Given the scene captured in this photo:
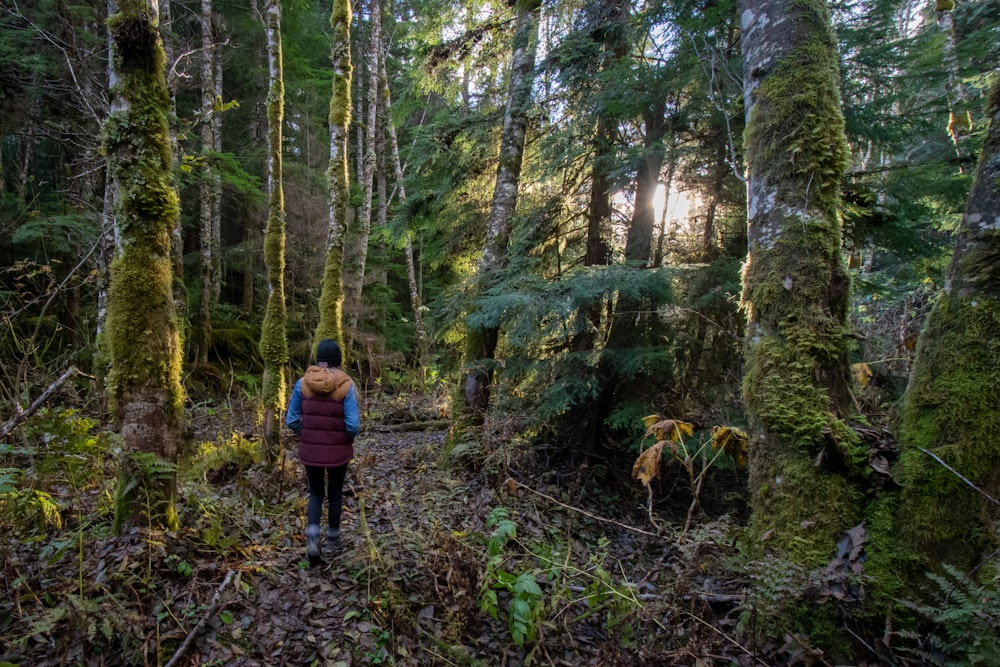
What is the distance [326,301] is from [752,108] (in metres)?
6.02

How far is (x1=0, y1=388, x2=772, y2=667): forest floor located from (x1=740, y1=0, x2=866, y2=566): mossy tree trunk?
0.54 m

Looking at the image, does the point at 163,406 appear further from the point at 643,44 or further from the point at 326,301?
the point at 643,44

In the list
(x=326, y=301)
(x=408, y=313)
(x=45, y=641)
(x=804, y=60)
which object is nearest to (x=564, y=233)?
(x=326, y=301)

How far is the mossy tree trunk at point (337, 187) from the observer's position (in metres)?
7.05

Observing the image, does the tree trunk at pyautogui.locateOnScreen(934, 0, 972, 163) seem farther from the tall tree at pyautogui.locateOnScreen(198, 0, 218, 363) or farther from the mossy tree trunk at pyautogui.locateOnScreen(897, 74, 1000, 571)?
the tall tree at pyautogui.locateOnScreen(198, 0, 218, 363)

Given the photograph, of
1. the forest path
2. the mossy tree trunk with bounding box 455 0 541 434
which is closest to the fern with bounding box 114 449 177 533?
the forest path

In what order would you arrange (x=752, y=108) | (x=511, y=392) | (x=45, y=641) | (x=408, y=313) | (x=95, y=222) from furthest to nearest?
1. (x=408, y=313)
2. (x=95, y=222)
3. (x=511, y=392)
4. (x=752, y=108)
5. (x=45, y=641)

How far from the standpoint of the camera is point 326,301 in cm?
701

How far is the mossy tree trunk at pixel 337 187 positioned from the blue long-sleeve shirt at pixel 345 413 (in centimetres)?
256

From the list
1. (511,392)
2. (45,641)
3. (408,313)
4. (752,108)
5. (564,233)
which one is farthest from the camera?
(408,313)

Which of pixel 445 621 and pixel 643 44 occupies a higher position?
pixel 643 44

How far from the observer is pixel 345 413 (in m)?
4.28

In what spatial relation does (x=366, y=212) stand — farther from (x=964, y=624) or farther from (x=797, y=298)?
(x=964, y=624)

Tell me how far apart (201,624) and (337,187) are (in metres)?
6.07
